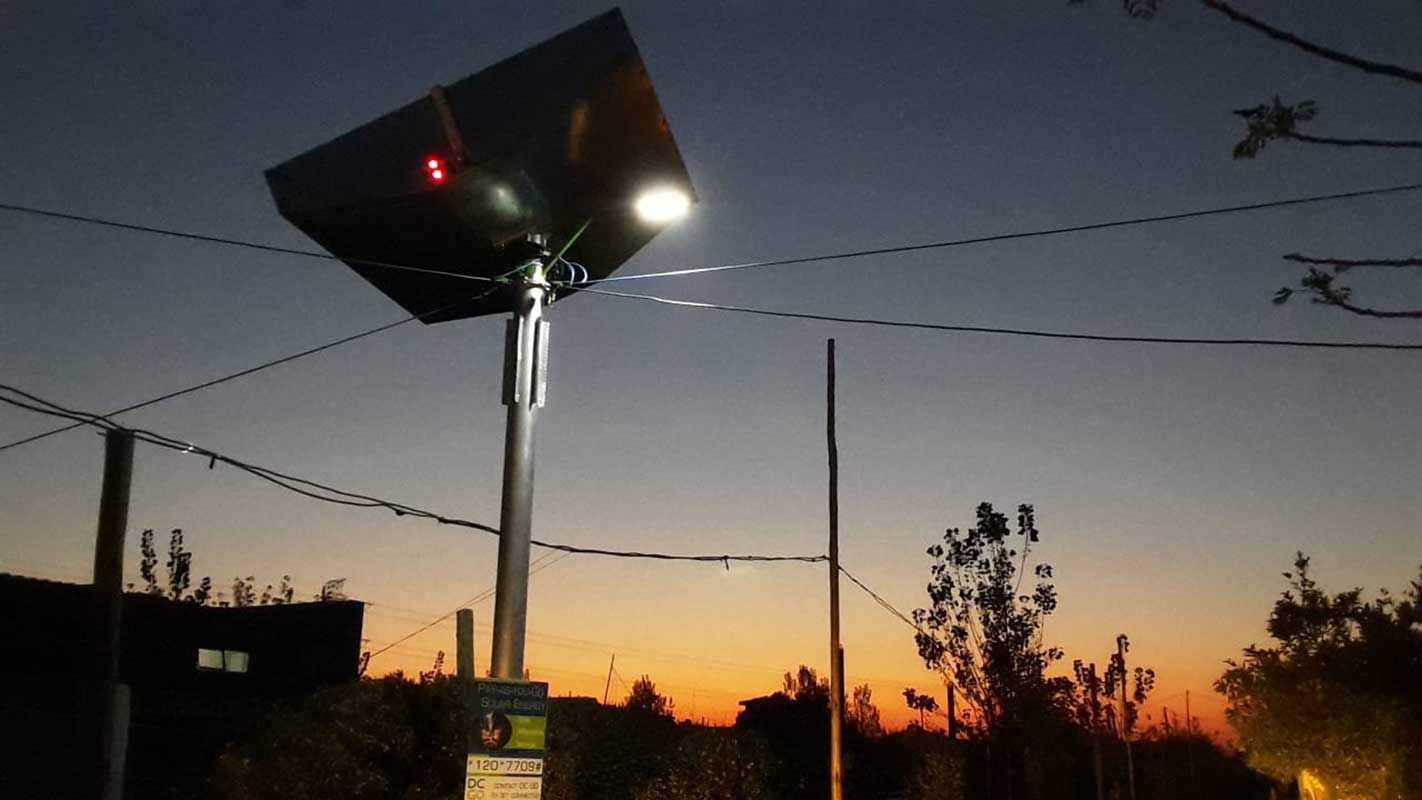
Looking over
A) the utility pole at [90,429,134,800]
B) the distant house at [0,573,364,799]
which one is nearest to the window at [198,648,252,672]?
the distant house at [0,573,364,799]

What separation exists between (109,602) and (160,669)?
20.7 metres

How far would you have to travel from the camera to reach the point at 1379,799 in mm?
23609

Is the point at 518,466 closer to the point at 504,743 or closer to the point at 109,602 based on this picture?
the point at 504,743

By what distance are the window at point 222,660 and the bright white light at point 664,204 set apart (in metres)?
24.4

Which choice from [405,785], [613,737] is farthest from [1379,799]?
[405,785]

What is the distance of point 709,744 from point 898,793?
1595 cm

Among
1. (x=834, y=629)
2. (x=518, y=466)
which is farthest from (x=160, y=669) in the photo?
(x=518, y=466)

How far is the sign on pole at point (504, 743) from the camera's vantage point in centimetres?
948

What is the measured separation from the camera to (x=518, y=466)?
430 inches

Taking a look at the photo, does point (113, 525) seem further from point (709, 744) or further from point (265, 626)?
point (265, 626)

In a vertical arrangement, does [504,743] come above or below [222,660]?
below

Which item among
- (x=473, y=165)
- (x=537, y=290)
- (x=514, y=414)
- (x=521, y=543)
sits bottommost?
(x=521, y=543)

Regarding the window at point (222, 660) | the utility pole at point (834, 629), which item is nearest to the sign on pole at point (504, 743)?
the utility pole at point (834, 629)

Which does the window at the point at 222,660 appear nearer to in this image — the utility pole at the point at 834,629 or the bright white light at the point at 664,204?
the utility pole at the point at 834,629
